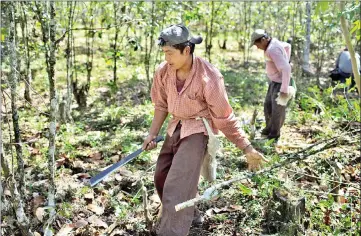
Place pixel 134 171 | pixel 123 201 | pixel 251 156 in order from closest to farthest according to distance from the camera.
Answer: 1. pixel 251 156
2. pixel 123 201
3. pixel 134 171

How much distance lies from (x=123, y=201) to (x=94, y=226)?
0.51m

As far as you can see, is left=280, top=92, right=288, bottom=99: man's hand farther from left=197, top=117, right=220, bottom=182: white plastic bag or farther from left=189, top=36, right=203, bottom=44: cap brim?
left=189, top=36, right=203, bottom=44: cap brim

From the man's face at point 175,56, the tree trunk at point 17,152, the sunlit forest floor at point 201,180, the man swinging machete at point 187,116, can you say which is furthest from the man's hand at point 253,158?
the tree trunk at point 17,152

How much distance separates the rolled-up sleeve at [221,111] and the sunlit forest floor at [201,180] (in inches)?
15.1

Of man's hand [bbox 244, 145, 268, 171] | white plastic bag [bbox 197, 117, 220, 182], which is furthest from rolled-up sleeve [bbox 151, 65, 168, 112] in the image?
man's hand [bbox 244, 145, 268, 171]

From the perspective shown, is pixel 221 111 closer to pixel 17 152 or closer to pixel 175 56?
pixel 175 56

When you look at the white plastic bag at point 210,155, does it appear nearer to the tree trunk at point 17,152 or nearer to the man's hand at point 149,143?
the man's hand at point 149,143

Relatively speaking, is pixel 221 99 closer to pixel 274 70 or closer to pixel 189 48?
pixel 189 48

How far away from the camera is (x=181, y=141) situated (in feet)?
10.0

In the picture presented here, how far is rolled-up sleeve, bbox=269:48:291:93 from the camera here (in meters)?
5.09

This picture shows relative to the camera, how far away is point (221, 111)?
9.46 ft

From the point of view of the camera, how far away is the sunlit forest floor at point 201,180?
11.1ft

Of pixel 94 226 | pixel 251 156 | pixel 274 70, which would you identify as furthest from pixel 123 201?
pixel 274 70

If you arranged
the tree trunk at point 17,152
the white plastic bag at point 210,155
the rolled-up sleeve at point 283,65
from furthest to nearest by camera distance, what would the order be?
the rolled-up sleeve at point 283,65, the white plastic bag at point 210,155, the tree trunk at point 17,152
